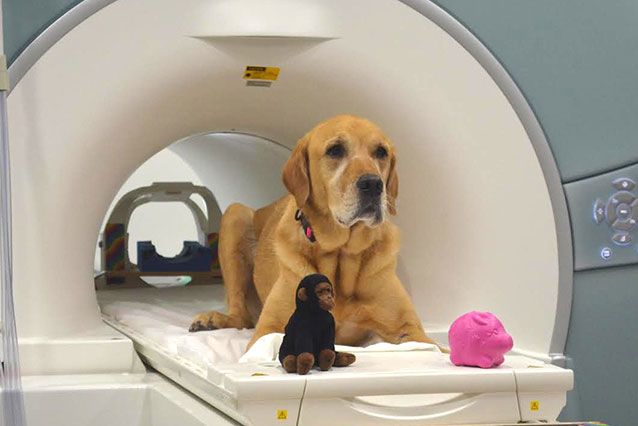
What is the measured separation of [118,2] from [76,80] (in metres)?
0.22

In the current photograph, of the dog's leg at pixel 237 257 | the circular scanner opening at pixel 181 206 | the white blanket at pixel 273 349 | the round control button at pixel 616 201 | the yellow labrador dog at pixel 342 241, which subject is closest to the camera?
the white blanket at pixel 273 349

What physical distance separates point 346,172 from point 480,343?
0.63m

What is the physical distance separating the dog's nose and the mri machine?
52 centimetres

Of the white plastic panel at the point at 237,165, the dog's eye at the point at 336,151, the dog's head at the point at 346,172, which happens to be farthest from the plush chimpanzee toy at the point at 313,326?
the white plastic panel at the point at 237,165

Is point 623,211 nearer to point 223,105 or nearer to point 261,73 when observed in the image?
point 261,73

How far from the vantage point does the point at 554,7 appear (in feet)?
9.16

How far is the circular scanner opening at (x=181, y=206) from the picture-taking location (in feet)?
13.4

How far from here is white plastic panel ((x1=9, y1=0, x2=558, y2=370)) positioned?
8.61ft

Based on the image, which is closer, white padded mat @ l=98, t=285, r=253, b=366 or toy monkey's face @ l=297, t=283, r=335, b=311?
toy monkey's face @ l=297, t=283, r=335, b=311

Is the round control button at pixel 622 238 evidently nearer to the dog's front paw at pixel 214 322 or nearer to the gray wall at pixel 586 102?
the gray wall at pixel 586 102

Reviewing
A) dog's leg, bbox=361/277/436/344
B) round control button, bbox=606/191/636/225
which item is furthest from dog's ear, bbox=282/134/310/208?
round control button, bbox=606/191/636/225

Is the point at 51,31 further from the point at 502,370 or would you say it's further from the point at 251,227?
the point at 502,370

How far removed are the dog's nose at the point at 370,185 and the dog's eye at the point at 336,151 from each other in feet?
0.47

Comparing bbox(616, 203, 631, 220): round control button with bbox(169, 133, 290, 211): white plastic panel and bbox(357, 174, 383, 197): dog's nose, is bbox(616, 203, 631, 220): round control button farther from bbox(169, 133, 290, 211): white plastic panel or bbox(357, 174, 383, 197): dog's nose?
bbox(169, 133, 290, 211): white plastic panel
